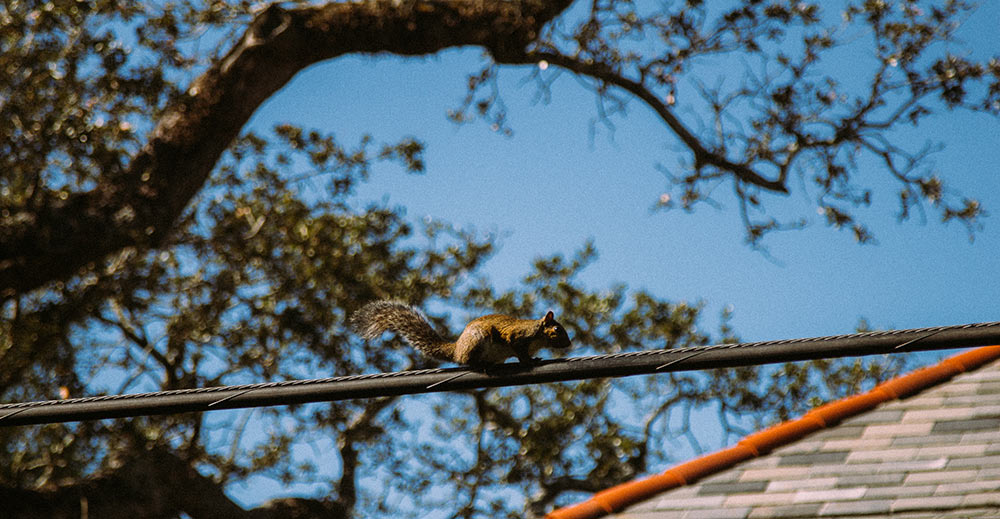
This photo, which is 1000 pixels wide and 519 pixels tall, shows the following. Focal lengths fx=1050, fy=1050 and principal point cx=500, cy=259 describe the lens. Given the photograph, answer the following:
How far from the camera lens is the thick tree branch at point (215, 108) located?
32.0ft

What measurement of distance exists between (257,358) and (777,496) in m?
7.04

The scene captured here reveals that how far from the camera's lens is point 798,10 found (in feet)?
38.1

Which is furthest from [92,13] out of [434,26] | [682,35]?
[682,35]

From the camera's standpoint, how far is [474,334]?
16.0ft

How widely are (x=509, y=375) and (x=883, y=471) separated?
409 centimetres

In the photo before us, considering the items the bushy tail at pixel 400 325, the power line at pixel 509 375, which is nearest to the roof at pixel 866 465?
the bushy tail at pixel 400 325

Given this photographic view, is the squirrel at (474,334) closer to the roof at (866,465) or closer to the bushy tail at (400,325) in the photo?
the bushy tail at (400,325)

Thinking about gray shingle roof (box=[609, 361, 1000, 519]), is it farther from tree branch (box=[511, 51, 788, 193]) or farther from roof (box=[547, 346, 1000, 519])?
tree branch (box=[511, 51, 788, 193])

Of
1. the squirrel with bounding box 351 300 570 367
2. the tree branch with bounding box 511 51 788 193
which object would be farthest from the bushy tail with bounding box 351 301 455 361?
the tree branch with bounding box 511 51 788 193

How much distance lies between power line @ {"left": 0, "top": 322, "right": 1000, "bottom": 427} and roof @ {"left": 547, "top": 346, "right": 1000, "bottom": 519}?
335 cm

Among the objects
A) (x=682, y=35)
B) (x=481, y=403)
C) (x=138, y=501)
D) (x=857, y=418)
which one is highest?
(x=682, y=35)

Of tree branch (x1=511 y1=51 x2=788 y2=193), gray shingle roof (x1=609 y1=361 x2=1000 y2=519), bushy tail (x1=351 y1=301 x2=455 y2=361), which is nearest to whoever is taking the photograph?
bushy tail (x1=351 y1=301 x2=455 y2=361)

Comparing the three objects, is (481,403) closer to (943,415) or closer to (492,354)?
(943,415)

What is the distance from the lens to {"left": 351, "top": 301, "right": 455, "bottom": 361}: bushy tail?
5.30m
